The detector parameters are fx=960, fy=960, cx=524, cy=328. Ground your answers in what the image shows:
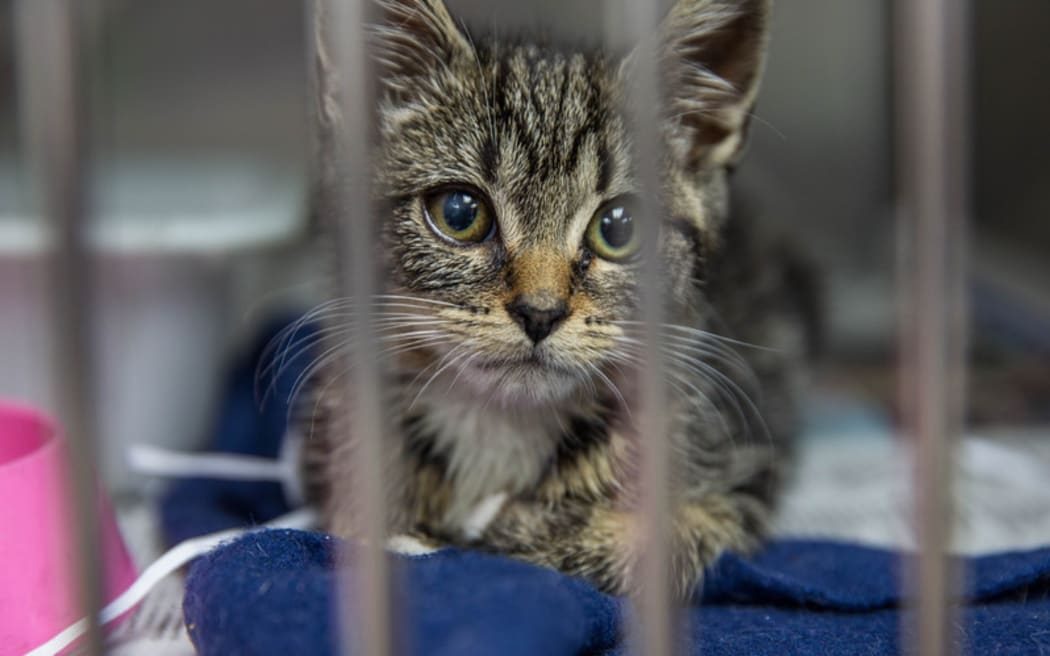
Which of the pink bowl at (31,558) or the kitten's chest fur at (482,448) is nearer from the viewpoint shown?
the pink bowl at (31,558)

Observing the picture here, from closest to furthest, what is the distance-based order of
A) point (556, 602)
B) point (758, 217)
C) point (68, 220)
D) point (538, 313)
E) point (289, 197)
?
point (68, 220)
point (556, 602)
point (538, 313)
point (758, 217)
point (289, 197)

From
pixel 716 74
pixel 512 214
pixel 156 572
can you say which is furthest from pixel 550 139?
pixel 156 572

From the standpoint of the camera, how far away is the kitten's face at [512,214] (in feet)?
2.60

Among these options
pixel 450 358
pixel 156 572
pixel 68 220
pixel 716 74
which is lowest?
pixel 156 572

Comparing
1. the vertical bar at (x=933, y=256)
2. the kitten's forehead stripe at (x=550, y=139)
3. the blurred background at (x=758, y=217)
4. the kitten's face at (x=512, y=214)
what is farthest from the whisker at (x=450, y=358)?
the vertical bar at (x=933, y=256)

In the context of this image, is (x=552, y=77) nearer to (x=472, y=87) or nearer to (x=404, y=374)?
(x=472, y=87)

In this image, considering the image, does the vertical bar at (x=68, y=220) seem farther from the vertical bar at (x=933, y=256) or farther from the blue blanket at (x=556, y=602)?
the vertical bar at (x=933, y=256)

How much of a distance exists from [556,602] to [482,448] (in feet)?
0.86

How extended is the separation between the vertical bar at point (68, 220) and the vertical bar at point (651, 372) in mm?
294

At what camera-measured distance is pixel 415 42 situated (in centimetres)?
86

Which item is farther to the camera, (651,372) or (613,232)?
(613,232)

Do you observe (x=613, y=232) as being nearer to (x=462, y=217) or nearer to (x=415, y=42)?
(x=462, y=217)

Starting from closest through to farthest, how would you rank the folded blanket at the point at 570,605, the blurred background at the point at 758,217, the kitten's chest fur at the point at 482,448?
the folded blanket at the point at 570,605, the kitten's chest fur at the point at 482,448, the blurred background at the point at 758,217

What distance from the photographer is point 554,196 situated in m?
0.82
